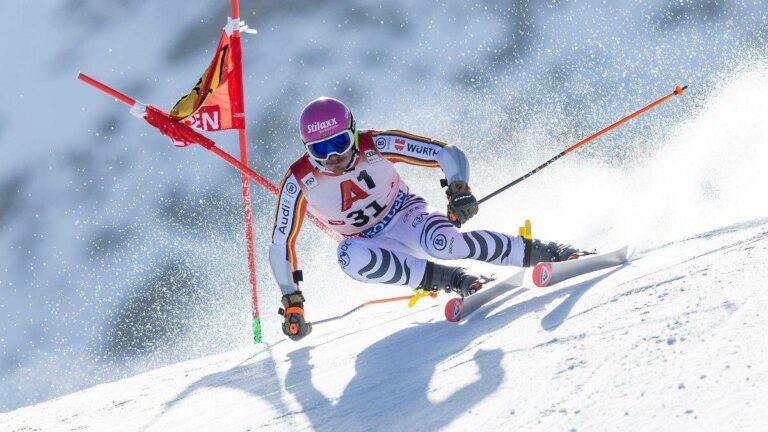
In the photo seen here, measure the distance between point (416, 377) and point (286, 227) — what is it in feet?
5.24

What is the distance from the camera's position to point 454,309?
12.9ft

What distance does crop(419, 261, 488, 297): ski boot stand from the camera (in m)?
4.20

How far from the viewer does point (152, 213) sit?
20.6 metres

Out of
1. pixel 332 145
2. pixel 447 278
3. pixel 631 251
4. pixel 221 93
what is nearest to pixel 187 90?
pixel 221 93

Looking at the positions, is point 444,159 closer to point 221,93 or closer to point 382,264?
point 382,264

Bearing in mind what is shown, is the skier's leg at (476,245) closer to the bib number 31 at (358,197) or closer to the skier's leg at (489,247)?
the skier's leg at (489,247)

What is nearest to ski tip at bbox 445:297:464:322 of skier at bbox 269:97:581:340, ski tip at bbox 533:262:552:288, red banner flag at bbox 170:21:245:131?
skier at bbox 269:97:581:340

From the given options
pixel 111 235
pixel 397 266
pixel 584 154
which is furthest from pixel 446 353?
pixel 111 235

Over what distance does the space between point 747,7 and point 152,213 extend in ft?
52.3

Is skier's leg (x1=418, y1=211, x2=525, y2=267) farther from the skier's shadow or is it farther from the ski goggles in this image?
the ski goggles

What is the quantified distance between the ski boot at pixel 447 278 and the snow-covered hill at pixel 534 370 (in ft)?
0.55

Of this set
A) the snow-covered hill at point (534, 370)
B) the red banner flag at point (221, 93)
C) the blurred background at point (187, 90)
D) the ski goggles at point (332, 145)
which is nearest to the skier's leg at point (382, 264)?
the snow-covered hill at point (534, 370)

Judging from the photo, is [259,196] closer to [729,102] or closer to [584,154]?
[584,154]

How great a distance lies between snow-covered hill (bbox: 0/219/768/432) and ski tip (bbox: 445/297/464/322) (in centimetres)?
7
